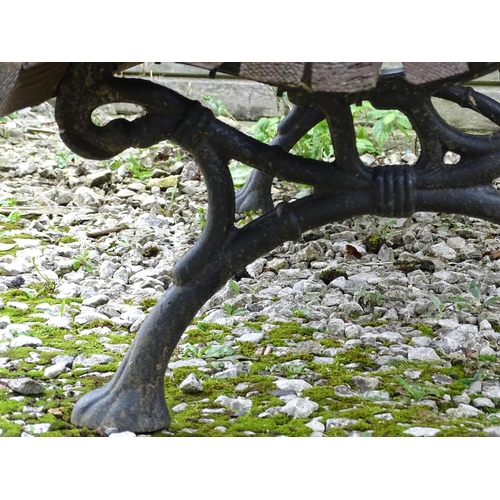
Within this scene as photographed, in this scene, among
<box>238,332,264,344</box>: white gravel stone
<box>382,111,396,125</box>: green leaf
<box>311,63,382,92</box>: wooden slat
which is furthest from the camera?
<box>382,111,396,125</box>: green leaf

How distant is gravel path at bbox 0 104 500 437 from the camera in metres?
1.82

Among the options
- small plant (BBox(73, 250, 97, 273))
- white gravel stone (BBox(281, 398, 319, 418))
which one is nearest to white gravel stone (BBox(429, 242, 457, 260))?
small plant (BBox(73, 250, 97, 273))

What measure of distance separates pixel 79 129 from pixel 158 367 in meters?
0.52

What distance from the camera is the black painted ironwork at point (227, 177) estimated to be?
1.60m

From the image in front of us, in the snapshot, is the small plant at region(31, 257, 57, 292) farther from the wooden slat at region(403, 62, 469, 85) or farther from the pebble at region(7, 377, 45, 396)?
the wooden slat at region(403, 62, 469, 85)

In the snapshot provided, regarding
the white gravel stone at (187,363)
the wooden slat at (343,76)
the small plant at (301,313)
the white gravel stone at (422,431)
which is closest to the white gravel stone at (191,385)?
the white gravel stone at (187,363)

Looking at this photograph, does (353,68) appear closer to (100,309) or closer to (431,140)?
(431,140)

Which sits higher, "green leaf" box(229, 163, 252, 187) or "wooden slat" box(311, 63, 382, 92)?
Result: "green leaf" box(229, 163, 252, 187)

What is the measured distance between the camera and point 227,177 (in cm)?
169

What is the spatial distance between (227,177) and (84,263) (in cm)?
141

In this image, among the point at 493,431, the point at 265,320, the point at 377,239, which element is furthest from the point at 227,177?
the point at 377,239

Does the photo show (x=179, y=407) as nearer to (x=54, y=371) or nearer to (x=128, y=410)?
(x=128, y=410)

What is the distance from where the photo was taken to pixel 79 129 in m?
1.61

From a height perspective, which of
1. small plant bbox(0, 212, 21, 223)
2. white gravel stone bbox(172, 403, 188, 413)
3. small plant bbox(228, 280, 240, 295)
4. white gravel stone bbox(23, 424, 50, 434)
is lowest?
white gravel stone bbox(23, 424, 50, 434)
